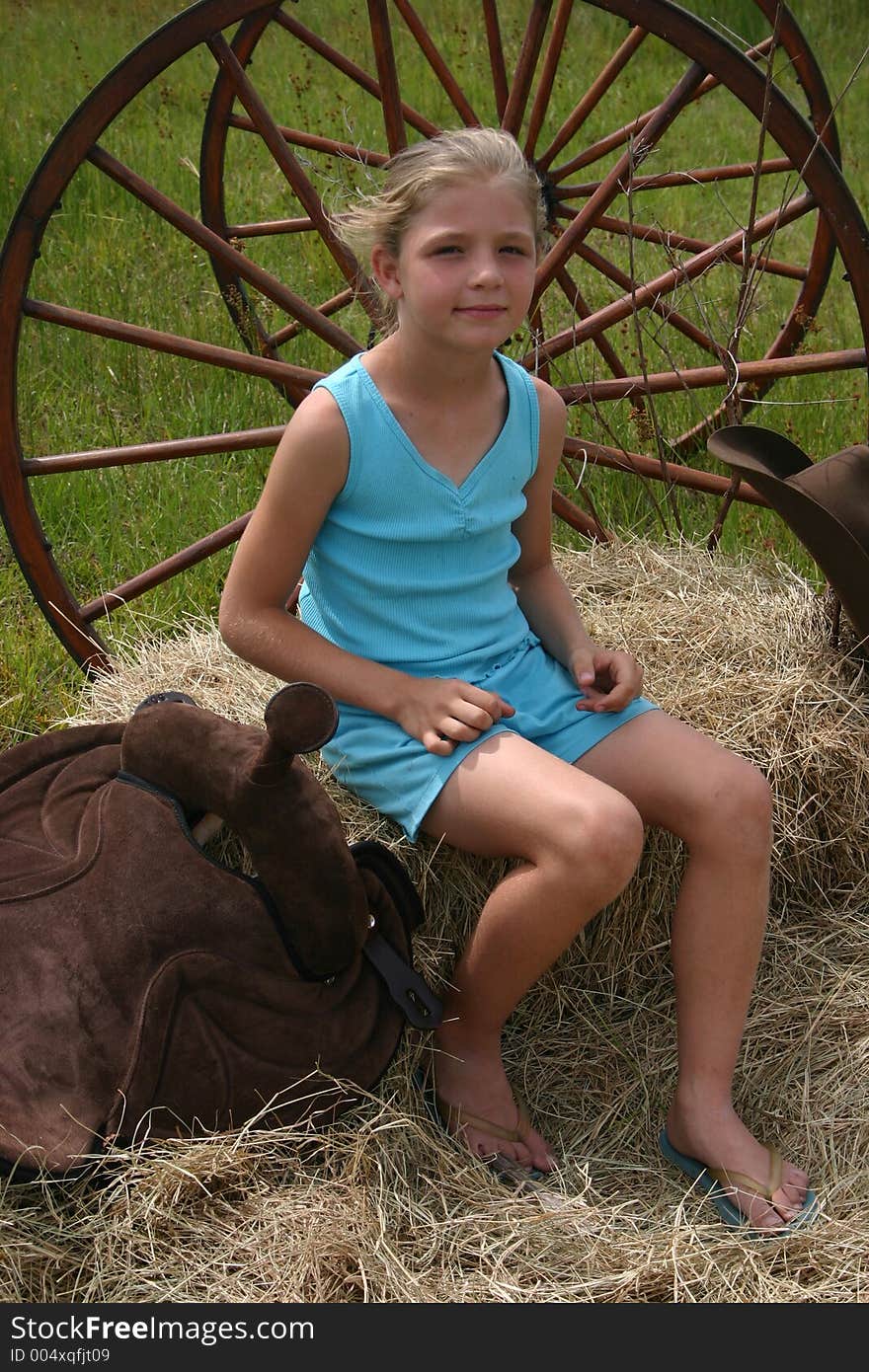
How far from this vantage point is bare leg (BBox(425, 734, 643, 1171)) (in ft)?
6.84

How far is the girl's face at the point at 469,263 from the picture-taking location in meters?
2.17

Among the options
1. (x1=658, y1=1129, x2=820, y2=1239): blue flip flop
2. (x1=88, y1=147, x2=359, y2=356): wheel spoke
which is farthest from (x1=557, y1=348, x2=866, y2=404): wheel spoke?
(x1=658, y1=1129, x2=820, y2=1239): blue flip flop

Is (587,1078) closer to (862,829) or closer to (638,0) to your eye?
(862,829)

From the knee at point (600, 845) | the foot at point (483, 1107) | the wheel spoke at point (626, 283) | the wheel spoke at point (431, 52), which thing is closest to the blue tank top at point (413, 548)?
the knee at point (600, 845)

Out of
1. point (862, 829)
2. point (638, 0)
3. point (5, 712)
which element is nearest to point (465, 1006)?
point (862, 829)

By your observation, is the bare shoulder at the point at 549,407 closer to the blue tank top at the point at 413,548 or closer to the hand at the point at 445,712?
the blue tank top at the point at 413,548

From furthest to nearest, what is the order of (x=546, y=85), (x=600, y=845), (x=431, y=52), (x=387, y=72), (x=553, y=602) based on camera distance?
1. (x=431, y=52)
2. (x=546, y=85)
3. (x=387, y=72)
4. (x=553, y=602)
5. (x=600, y=845)

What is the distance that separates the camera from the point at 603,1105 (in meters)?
2.43

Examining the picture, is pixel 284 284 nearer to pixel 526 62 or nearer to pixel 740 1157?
pixel 526 62

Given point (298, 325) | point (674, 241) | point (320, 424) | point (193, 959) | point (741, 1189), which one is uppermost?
point (674, 241)

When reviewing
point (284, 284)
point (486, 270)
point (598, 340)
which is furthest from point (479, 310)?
point (284, 284)

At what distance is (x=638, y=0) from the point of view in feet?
9.07

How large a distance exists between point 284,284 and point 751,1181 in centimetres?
325

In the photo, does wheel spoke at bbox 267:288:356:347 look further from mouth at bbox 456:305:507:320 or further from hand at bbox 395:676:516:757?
hand at bbox 395:676:516:757
